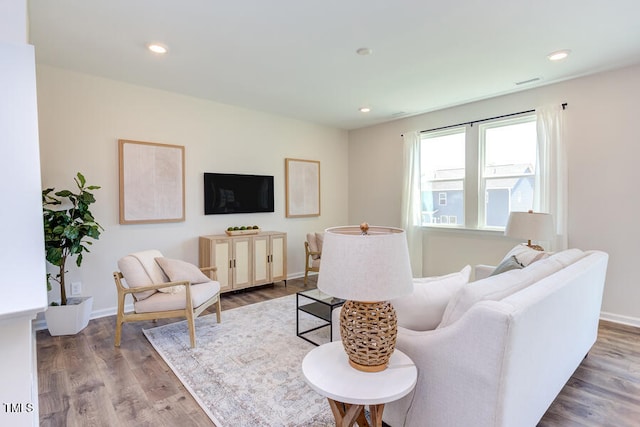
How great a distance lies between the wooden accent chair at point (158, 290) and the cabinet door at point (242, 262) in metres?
1.03

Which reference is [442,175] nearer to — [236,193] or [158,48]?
[236,193]

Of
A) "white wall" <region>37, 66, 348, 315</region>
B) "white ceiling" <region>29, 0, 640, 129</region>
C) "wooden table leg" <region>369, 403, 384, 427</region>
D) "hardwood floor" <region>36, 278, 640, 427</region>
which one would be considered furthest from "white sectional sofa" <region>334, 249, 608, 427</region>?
Result: "white wall" <region>37, 66, 348, 315</region>

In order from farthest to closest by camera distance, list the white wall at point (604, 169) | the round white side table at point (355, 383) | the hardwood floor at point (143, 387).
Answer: the white wall at point (604, 169) < the hardwood floor at point (143, 387) < the round white side table at point (355, 383)

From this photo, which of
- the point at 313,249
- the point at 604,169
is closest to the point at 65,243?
the point at 313,249

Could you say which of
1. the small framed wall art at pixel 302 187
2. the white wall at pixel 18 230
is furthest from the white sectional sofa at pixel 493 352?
the small framed wall art at pixel 302 187

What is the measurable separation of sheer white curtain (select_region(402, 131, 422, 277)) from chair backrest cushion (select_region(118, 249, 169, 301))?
139 inches

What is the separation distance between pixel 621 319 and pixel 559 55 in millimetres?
2789

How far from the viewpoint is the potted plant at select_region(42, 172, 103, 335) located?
2875mm

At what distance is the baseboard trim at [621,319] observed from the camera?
3.22 meters

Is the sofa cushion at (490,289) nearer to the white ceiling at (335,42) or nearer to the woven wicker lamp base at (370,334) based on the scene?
the woven wicker lamp base at (370,334)

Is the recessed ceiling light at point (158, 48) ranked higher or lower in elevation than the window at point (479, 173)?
higher

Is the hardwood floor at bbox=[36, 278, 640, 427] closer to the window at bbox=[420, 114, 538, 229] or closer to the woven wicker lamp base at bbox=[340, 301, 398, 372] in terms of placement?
the woven wicker lamp base at bbox=[340, 301, 398, 372]

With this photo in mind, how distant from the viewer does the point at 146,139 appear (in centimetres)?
381

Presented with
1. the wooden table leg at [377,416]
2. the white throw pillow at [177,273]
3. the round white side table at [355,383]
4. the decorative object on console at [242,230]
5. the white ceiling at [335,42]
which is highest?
the white ceiling at [335,42]
